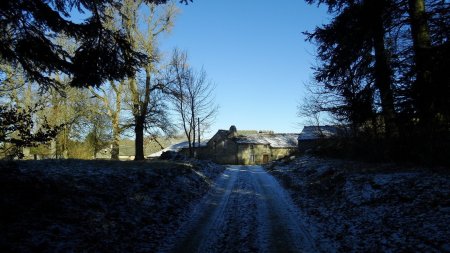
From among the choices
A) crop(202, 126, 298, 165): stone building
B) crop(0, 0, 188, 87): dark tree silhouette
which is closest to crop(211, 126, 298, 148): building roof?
crop(202, 126, 298, 165): stone building

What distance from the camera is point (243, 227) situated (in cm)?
1002

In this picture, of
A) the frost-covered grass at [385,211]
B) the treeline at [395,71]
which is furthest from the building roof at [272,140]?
the frost-covered grass at [385,211]

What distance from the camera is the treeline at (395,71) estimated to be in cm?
1190

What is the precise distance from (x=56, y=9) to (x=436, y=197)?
11001mm

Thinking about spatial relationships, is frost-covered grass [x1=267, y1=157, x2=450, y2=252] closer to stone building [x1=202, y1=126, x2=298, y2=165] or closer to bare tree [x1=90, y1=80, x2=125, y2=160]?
bare tree [x1=90, y1=80, x2=125, y2=160]

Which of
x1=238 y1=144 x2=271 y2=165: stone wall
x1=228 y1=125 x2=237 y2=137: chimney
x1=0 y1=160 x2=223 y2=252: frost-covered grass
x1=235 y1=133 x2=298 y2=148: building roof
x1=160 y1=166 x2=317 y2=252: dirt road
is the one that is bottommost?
x1=160 y1=166 x2=317 y2=252: dirt road

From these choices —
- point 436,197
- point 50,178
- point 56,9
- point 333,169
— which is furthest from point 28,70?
point 333,169

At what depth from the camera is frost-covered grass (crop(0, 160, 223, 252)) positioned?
24.0 feet

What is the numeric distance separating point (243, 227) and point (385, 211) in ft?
12.4

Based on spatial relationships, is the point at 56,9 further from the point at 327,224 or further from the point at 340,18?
the point at 340,18

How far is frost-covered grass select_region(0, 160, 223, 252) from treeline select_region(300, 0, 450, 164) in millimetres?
8953

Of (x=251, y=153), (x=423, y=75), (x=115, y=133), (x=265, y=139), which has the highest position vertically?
(x=265, y=139)

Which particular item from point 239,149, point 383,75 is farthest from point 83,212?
point 239,149

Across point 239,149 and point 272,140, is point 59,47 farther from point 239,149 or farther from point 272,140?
point 272,140
